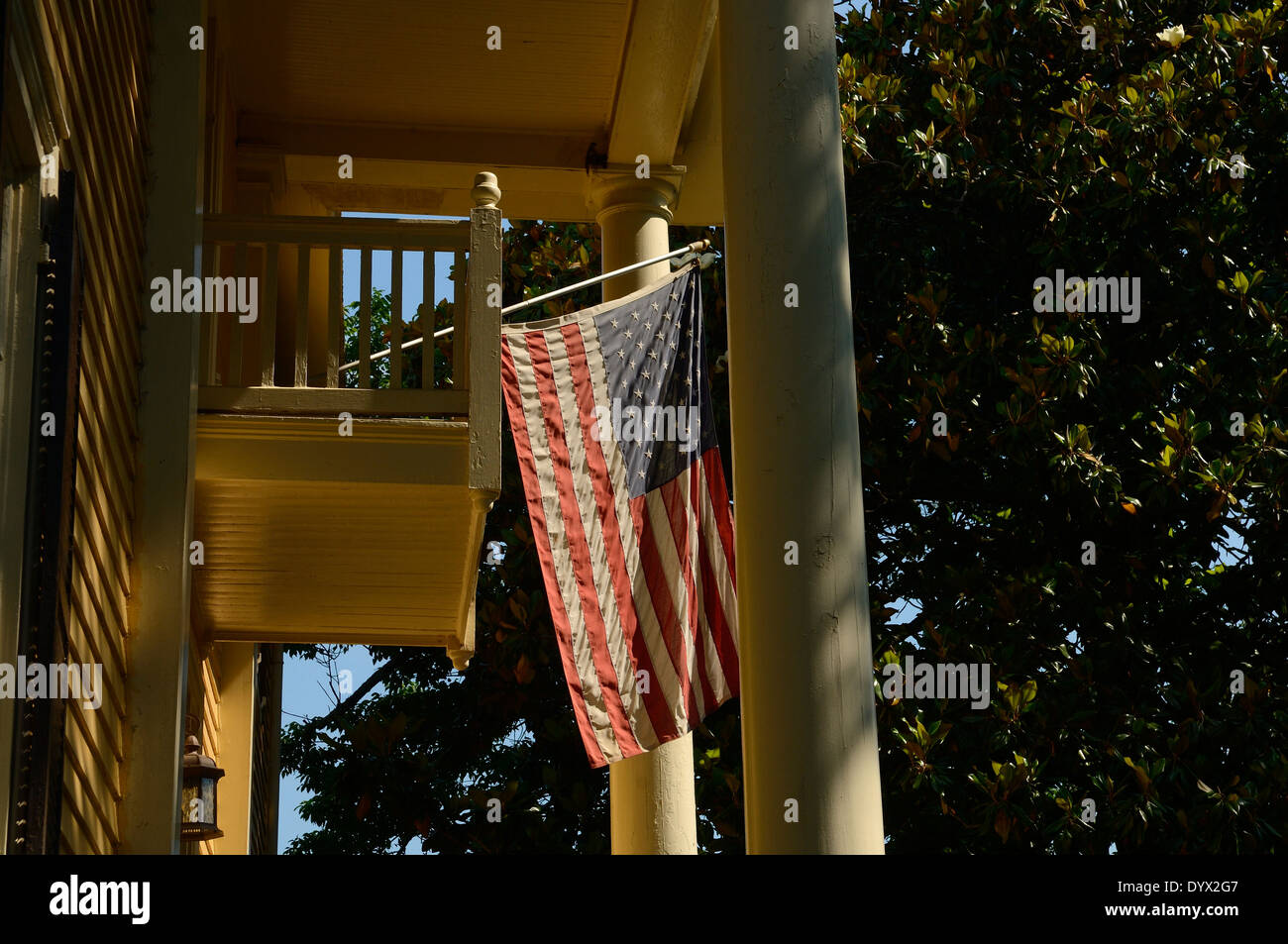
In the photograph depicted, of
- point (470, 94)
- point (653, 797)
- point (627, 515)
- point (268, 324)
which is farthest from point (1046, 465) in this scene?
point (268, 324)

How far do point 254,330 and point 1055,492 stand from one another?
7.86 metres

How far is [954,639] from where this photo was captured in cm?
1469

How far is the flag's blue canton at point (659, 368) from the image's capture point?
8.76 metres

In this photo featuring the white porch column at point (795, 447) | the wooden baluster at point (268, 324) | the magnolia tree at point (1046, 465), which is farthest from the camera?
the magnolia tree at point (1046, 465)

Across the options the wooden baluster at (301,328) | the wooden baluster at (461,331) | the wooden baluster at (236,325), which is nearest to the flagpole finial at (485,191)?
the wooden baluster at (461,331)

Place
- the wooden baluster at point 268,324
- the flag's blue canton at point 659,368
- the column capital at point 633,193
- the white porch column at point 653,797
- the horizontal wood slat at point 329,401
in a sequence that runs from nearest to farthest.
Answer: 1. the horizontal wood slat at point 329,401
2. the wooden baluster at point 268,324
3. the flag's blue canton at point 659,368
4. the white porch column at point 653,797
5. the column capital at point 633,193

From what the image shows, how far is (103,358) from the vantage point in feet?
20.9

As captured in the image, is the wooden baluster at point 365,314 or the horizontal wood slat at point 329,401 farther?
the wooden baluster at point 365,314

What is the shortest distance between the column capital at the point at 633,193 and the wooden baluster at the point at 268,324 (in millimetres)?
3449

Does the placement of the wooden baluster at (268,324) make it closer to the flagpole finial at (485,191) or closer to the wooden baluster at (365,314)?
the wooden baluster at (365,314)

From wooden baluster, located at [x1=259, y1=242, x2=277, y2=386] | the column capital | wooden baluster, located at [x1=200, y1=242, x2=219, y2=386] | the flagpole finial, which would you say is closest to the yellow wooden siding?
wooden baluster, located at [x1=200, y1=242, x2=219, y2=386]
